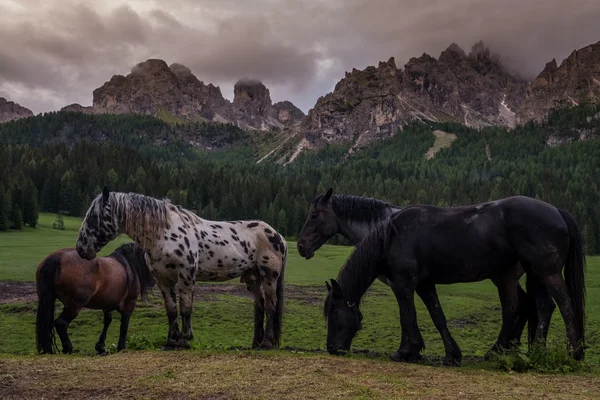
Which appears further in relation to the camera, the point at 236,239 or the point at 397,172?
the point at 397,172

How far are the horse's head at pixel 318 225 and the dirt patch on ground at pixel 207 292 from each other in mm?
12372

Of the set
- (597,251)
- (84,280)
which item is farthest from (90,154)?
(84,280)

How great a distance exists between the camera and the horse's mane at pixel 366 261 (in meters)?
9.11

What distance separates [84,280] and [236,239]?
360 centimetres

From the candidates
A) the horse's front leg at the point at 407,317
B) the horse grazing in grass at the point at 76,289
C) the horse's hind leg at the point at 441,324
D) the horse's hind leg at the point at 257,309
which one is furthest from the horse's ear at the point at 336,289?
the horse grazing in grass at the point at 76,289

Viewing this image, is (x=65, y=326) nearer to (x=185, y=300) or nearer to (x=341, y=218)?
(x=185, y=300)

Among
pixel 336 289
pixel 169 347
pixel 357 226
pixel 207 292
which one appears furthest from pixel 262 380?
pixel 207 292

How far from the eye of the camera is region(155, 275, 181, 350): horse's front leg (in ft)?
31.2

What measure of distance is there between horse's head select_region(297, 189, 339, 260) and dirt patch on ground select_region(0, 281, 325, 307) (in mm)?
12372

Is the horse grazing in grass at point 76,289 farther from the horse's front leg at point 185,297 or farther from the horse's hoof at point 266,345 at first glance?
the horse's hoof at point 266,345

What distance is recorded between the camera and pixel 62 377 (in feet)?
22.5

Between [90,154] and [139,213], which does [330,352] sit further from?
[90,154]

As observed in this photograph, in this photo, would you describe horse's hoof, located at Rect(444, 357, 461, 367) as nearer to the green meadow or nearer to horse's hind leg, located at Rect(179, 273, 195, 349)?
the green meadow

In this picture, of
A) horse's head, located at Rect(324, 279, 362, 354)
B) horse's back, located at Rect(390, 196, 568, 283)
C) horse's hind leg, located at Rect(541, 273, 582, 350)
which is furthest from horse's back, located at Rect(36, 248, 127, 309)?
horse's hind leg, located at Rect(541, 273, 582, 350)
